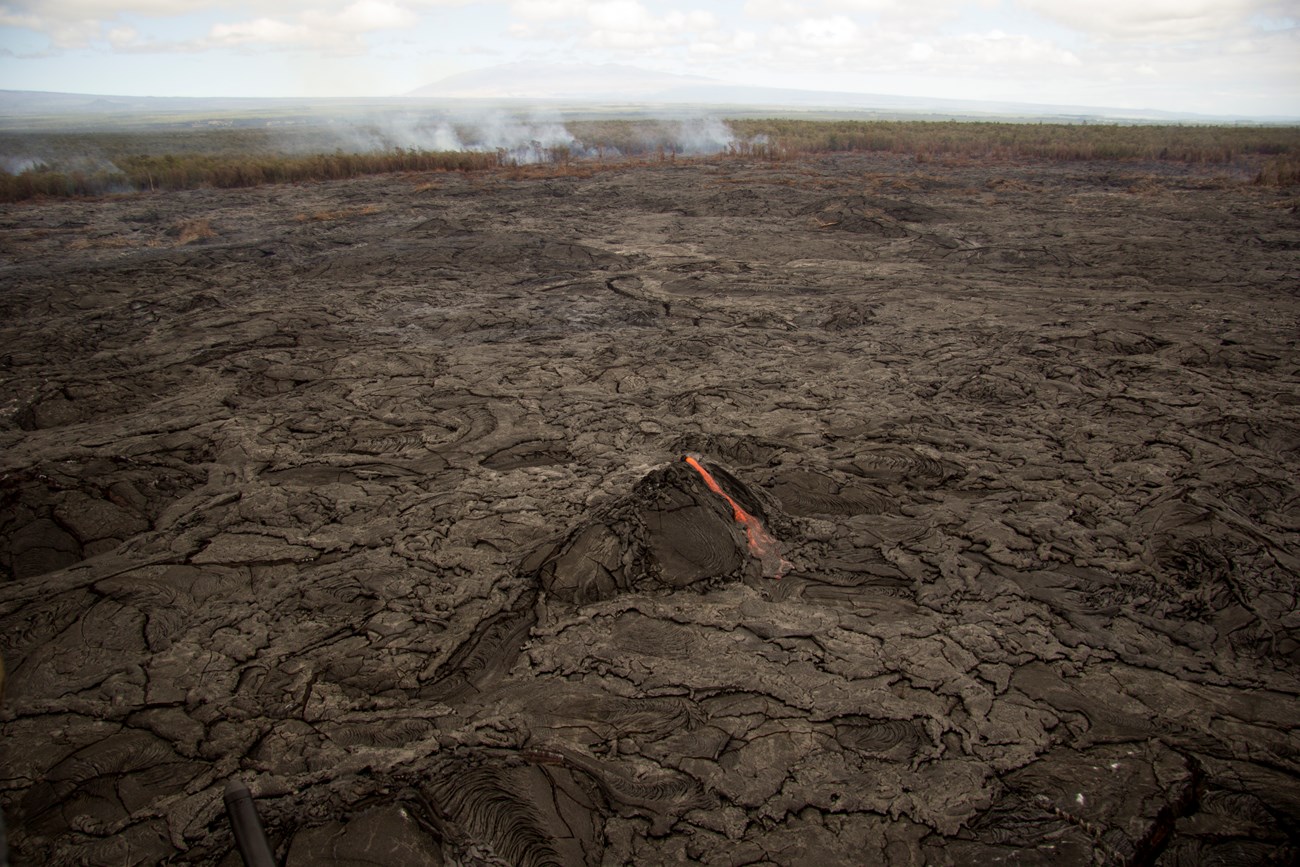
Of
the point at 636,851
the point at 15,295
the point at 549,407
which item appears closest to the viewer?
the point at 636,851

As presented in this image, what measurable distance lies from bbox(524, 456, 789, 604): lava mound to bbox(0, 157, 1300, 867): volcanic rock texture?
2 centimetres

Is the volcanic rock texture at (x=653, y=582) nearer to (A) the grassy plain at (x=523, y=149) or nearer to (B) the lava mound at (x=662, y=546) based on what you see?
(B) the lava mound at (x=662, y=546)

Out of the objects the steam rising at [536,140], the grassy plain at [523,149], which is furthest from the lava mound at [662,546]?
the steam rising at [536,140]

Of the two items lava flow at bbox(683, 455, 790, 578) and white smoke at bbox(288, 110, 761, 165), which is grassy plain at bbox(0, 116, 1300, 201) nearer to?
white smoke at bbox(288, 110, 761, 165)

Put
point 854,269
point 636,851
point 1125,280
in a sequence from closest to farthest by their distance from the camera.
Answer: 1. point 636,851
2. point 1125,280
3. point 854,269

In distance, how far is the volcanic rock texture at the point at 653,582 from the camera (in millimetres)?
2711

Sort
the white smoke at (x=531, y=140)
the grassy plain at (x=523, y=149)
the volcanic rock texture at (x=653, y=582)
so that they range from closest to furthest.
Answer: the volcanic rock texture at (x=653, y=582), the grassy plain at (x=523, y=149), the white smoke at (x=531, y=140)

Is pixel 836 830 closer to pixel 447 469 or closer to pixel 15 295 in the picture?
pixel 447 469

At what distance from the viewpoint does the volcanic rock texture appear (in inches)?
107

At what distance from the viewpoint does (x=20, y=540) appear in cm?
422

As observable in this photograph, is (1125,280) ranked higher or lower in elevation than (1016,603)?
higher

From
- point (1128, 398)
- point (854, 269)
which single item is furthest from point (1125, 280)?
point (1128, 398)

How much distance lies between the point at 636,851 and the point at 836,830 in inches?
29.3

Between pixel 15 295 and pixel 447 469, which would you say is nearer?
pixel 447 469
